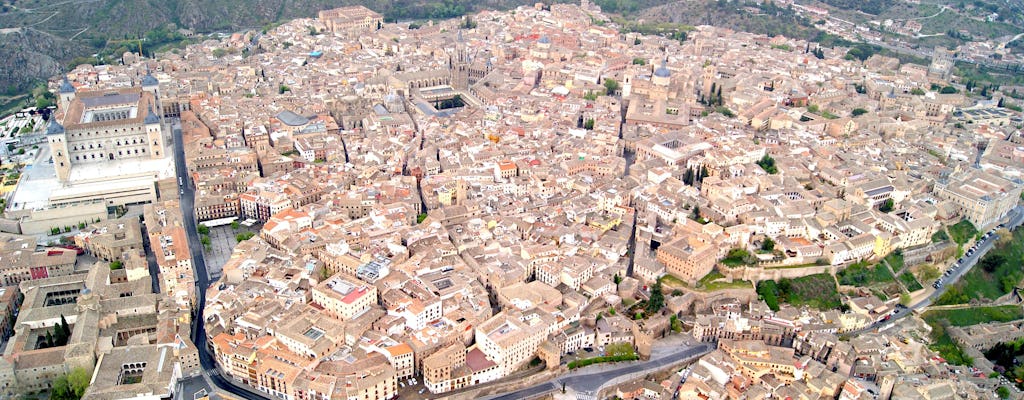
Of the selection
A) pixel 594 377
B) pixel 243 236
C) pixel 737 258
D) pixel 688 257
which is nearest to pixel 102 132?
pixel 243 236

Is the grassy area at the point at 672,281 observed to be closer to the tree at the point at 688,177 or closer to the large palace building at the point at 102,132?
the tree at the point at 688,177

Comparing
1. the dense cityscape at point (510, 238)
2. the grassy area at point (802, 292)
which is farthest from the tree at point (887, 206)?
the grassy area at point (802, 292)

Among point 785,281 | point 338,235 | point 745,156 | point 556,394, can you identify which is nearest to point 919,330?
point 785,281

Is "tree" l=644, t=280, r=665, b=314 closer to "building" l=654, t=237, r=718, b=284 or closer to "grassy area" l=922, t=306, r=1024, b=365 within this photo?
"building" l=654, t=237, r=718, b=284

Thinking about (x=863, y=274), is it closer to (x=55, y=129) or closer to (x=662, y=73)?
(x=662, y=73)

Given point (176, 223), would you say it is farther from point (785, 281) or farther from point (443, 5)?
point (443, 5)

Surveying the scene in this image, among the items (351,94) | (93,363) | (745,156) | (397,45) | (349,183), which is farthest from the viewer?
(397,45)
